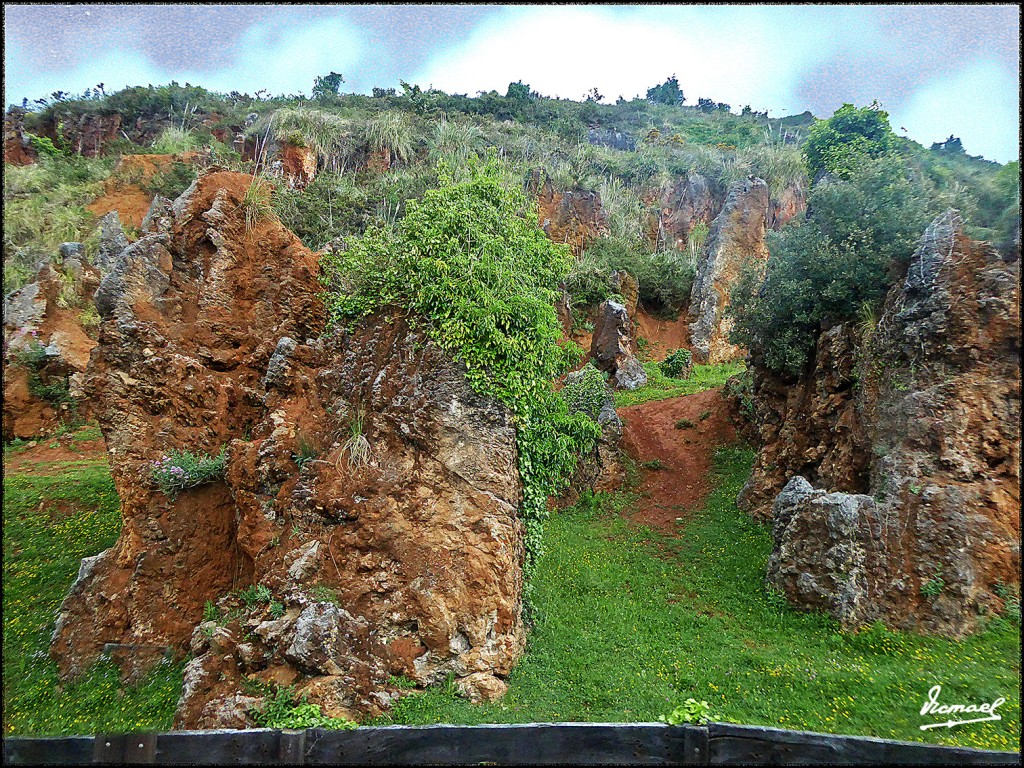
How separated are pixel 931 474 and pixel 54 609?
1580 cm

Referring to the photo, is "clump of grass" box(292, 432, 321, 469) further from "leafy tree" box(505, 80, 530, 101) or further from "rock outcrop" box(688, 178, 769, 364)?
"leafy tree" box(505, 80, 530, 101)

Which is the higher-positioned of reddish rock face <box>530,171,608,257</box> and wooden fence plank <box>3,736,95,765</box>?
reddish rock face <box>530,171,608,257</box>

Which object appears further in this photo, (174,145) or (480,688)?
(174,145)

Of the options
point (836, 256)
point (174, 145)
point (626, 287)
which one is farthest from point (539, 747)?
point (174, 145)

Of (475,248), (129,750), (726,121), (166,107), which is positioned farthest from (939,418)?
(726,121)

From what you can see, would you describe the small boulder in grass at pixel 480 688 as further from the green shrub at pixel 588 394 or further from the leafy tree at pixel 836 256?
the leafy tree at pixel 836 256

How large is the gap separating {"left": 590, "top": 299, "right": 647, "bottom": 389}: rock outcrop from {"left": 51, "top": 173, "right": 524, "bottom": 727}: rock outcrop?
63.6 ft

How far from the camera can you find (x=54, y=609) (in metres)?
9.62

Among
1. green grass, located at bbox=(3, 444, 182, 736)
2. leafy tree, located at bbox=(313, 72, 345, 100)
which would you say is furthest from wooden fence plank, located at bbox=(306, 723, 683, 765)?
leafy tree, located at bbox=(313, 72, 345, 100)

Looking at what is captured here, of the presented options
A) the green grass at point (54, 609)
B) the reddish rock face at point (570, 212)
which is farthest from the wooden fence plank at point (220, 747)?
the reddish rock face at point (570, 212)

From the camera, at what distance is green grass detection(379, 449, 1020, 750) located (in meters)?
7.24

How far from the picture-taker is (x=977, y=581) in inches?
350

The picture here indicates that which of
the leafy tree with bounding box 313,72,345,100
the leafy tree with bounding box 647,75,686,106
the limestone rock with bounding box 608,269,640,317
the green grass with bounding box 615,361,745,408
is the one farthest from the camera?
the leafy tree with bounding box 647,75,686,106

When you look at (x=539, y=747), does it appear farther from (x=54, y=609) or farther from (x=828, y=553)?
(x=54, y=609)
